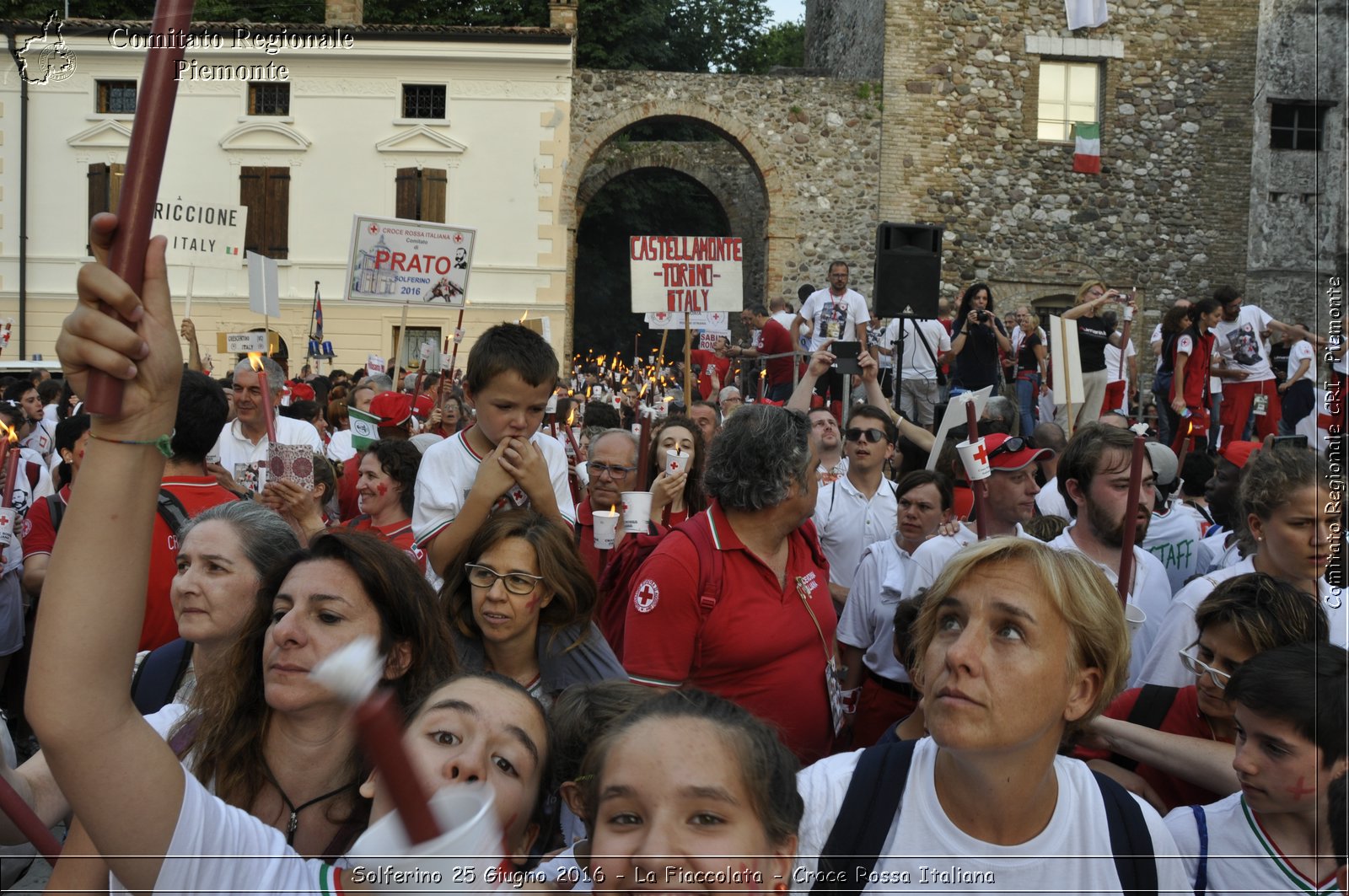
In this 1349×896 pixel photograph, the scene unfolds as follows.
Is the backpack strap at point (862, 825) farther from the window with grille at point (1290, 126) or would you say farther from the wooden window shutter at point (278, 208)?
the window with grille at point (1290, 126)

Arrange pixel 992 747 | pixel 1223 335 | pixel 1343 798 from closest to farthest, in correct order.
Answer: pixel 992 747 < pixel 1343 798 < pixel 1223 335

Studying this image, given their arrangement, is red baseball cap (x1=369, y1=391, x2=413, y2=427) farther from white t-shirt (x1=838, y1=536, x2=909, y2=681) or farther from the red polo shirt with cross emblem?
the red polo shirt with cross emblem


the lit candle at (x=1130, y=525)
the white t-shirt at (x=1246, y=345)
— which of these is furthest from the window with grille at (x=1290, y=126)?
the lit candle at (x=1130, y=525)

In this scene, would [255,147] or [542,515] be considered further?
[255,147]

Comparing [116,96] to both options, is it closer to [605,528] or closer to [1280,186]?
[1280,186]

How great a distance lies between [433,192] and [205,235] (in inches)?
542

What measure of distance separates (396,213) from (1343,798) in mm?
24548

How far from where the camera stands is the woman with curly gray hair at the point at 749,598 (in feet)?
11.5

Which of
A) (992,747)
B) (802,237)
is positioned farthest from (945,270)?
(992,747)

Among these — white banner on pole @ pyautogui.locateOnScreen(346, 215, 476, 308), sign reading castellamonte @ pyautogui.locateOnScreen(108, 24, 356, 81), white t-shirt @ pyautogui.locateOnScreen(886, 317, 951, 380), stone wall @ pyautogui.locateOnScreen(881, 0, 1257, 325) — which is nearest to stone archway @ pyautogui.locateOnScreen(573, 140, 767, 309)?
stone wall @ pyautogui.locateOnScreen(881, 0, 1257, 325)

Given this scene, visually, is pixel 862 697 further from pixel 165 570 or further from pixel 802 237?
pixel 802 237

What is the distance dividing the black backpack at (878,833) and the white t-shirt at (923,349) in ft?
39.8

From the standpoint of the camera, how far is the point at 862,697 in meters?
4.61

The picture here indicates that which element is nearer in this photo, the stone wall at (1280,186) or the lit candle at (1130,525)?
the lit candle at (1130,525)
